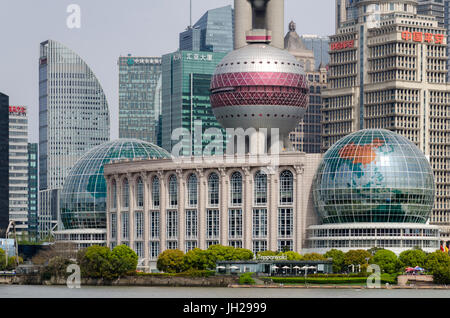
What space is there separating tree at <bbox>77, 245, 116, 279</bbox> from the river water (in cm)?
1206

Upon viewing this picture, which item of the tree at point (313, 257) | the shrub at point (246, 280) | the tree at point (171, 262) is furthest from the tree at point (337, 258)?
the tree at point (171, 262)

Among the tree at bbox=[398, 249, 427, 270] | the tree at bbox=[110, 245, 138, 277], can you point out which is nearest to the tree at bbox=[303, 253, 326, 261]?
the tree at bbox=[398, 249, 427, 270]

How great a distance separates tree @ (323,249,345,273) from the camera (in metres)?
190

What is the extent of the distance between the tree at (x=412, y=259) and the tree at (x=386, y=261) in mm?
852

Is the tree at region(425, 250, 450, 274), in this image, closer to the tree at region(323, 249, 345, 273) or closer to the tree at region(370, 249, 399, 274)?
the tree at region(370, 249, 399, 274)

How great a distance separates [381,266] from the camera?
186m

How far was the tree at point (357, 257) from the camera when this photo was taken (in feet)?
616

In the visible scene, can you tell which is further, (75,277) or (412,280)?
(75,277)

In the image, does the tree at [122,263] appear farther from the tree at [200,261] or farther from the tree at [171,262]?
the tree at [200,261]

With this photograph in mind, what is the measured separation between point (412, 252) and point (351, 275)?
14.1m

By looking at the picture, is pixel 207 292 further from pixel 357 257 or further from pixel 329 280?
pixel 357 257
